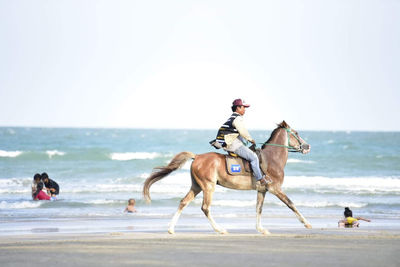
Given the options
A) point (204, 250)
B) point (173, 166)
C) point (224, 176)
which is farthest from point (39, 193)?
point (204, 250)

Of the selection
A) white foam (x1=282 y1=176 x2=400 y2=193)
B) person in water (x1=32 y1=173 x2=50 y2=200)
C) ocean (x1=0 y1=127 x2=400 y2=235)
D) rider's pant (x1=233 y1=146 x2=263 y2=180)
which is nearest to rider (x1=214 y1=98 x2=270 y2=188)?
rider's pant (x1=233 y1=146 x2=263 y2=180)

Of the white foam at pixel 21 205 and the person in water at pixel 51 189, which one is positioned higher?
the person in water at pixel 51 189

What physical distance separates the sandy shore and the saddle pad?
1357mm

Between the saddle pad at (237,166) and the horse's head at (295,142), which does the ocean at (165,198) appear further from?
the horse's head at (295,142)

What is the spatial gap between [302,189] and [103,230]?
48.7 ft

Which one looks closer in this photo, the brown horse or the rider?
the rider

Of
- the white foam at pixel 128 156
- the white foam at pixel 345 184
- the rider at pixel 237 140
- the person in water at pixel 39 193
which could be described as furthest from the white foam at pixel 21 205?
the white foam at pixel 128 156

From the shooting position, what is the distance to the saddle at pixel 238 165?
12922 millimetres

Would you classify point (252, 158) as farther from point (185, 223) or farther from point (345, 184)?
point (345, 184)

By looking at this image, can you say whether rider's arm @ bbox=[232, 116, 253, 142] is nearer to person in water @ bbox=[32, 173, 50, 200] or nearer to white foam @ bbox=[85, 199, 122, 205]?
white foam @ bbox=[85, 199, 122, 205]

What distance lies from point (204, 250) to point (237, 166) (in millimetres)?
3333

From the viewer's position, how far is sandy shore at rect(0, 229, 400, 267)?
28.6 ft

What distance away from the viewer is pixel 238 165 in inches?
509

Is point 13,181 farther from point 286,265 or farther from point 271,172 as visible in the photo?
point 286,265
